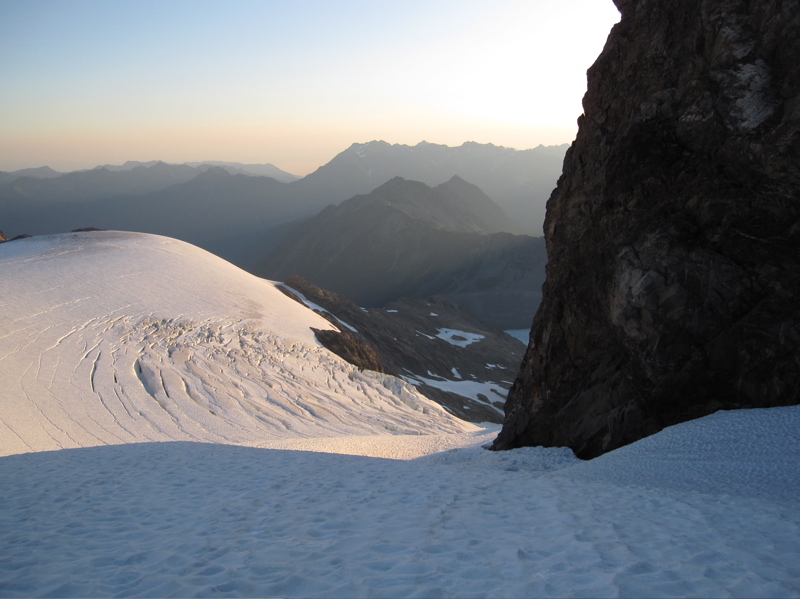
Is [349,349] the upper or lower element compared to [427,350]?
upper

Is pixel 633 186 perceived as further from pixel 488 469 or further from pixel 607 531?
pixel 607 531

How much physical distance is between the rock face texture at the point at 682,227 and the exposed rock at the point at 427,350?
58.1 ft

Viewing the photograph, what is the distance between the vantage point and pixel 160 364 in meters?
21.0

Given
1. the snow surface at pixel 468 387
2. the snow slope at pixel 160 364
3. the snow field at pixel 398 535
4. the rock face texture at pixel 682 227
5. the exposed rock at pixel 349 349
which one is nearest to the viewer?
the snow field at pixel 398 535

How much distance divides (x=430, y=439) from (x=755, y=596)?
14.5 meters

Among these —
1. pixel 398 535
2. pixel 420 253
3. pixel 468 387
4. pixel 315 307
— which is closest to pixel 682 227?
pixel 398 535

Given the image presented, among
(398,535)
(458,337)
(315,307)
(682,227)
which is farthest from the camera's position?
(458,337)

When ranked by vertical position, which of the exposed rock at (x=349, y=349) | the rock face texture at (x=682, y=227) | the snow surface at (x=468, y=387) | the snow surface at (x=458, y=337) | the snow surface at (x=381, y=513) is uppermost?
the rock face texture at (x=682, y=227)

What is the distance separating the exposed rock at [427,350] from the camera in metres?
30.2

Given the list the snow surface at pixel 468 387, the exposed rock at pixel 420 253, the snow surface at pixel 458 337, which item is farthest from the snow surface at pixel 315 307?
the exposed rock at pixel 420 253

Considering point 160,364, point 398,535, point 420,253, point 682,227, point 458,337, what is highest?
point 420,253

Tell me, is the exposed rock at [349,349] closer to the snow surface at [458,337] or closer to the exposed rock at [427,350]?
the exposed rock at [427,350]

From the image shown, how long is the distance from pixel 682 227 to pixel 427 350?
37756mm

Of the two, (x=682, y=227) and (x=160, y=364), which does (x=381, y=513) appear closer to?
(x=682, y=227)
